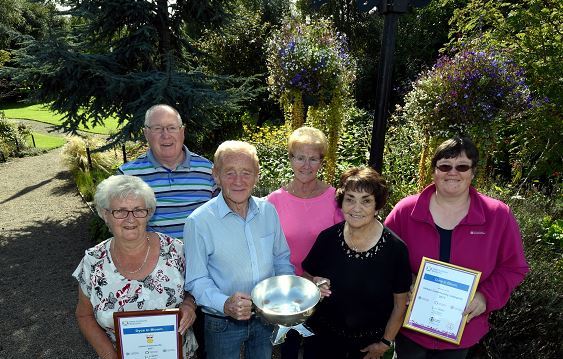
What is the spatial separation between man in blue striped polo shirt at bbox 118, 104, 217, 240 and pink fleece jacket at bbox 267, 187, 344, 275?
648mm

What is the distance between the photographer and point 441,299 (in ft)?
6.94

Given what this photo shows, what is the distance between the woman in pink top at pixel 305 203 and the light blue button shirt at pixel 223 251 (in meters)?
0.35

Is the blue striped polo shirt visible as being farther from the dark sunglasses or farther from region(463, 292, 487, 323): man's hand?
region(463, 292, 487, 323): man's hand

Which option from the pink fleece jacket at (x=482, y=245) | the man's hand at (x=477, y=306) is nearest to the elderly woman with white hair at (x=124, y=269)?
the pink fleece jacket at (x=482, y=245)

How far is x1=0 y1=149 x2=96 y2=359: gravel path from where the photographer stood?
425 cm

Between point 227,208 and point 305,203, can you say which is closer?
point 227,208

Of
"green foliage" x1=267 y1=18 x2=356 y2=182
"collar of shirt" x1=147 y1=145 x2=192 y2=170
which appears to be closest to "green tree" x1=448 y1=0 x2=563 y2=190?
"green foliage" x1=267 y1=18 x2=356 y2=182

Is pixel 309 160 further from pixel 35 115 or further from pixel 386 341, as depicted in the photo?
pixel 35 115

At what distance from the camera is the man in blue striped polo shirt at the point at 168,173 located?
2.69 meters

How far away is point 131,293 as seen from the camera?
2107 millimetres

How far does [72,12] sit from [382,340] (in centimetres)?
669

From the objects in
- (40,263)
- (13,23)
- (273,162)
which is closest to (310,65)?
(273,162)

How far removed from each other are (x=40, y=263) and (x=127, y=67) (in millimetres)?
3797

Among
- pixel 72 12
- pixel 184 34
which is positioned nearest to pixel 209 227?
pixel 72 12
